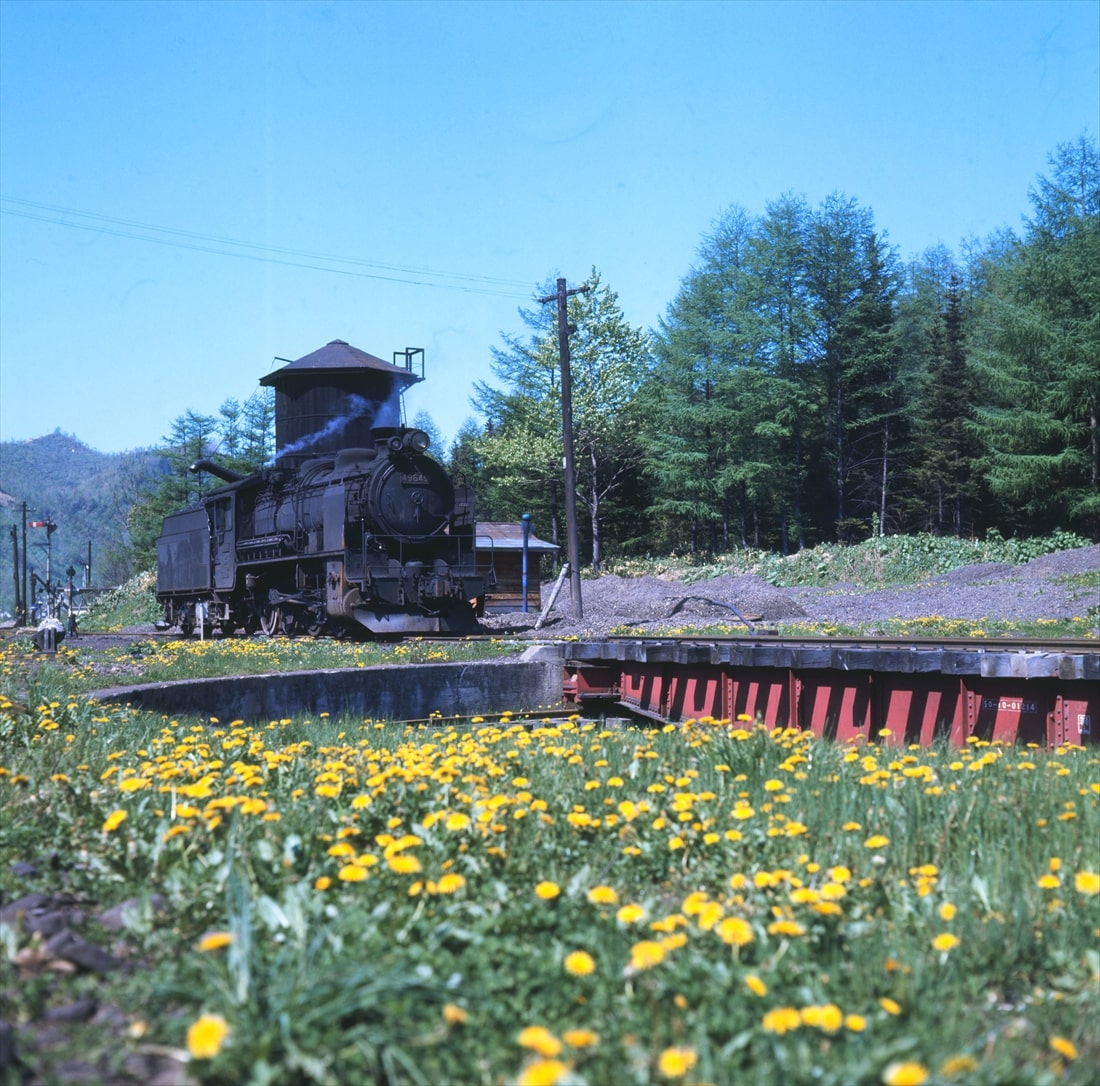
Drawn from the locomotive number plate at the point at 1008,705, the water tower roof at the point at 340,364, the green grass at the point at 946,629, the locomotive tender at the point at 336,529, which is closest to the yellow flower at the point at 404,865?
the locomotive number plate at the point at 1008,705

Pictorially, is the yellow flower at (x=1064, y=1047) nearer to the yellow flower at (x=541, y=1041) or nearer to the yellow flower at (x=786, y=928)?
the yellow flower at (x=786, y=928)

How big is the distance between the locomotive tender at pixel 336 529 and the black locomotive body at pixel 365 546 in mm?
27

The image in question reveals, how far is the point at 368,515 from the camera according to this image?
67.8 ft

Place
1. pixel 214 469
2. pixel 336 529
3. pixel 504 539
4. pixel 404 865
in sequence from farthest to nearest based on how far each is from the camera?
1. pixel 504 539
2. pixel 214 469
3. pixel 336 529
4. pixel 404 865

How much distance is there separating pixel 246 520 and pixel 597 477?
30427mm

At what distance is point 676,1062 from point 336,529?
19366 millimetres

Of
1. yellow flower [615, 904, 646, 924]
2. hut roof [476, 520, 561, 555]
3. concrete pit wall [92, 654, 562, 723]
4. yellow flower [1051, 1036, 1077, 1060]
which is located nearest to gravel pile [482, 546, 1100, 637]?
hut roof [476, 520, 561, 555]

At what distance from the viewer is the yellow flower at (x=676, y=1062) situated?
2.39m

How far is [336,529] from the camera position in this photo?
21203 millimetres

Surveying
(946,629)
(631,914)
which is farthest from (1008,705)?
(946,629)

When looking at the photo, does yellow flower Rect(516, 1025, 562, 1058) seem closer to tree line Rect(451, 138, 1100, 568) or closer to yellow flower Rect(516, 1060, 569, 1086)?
yellow flower Rect(516, 1060, 569, 1086)

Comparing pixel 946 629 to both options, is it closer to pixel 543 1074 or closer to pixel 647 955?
pixel 647 955

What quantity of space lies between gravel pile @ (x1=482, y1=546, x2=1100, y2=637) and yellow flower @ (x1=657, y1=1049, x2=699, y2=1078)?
17440 mm

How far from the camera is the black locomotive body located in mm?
20688
